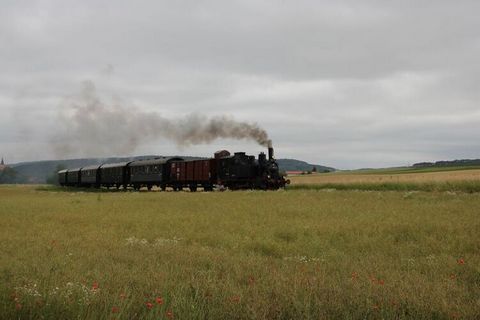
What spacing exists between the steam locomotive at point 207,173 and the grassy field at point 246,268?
26.9 meters

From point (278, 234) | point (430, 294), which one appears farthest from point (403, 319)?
point (278, 234)

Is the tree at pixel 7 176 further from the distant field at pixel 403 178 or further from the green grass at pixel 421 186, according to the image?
the green grass at pixel 421 186

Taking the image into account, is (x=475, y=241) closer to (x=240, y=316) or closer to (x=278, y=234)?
(x=278, y=234)

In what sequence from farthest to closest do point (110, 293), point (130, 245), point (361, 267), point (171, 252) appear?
point (130, 245) < point (171, 252) < point (361, 267) < point (110, 293)

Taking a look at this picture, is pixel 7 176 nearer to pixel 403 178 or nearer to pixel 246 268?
pixel 403 178

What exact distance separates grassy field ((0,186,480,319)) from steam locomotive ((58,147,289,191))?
26.9 m

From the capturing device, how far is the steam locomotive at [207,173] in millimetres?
46875

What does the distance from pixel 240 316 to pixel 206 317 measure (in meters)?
0.40

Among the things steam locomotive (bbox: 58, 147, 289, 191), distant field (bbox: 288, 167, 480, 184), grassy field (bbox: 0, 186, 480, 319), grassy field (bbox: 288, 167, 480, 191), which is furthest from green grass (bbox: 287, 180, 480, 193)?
grassy field (bbox: 0, 186, 480, 319)

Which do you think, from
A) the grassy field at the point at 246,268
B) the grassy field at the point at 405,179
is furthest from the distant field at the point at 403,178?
the grassy field at the point at 246,268

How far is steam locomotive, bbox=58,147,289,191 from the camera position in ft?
154

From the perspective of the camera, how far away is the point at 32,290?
621 cm

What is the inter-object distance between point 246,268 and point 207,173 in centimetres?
4025

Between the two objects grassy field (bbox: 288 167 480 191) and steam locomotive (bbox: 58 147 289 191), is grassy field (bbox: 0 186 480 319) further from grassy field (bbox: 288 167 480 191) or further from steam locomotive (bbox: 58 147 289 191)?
grassy field (bbox: 288 167 480 191)
